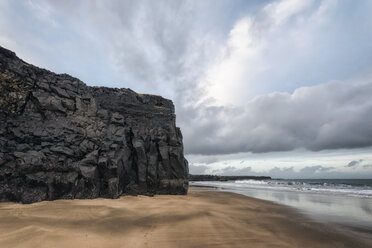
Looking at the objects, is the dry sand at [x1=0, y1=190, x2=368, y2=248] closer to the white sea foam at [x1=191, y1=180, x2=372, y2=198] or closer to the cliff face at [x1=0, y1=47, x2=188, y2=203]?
the cliff face at [x1=0, y1=47, x2=188, y2=203]

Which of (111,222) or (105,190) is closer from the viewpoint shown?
(111,222)

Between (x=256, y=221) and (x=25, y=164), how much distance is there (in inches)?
520

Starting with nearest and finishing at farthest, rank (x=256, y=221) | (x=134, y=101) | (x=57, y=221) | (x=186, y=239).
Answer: (x=186, y=239)
(x=57, y=221)
(x=256, y=221)
(x=134, y=101)

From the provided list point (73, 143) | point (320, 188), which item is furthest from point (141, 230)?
point (320, 188)

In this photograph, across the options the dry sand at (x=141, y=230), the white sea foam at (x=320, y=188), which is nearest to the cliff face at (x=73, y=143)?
the dry sand at (x=141, y=230)

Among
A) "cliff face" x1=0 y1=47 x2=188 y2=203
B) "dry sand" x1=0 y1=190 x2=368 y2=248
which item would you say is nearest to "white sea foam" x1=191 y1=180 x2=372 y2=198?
"dry sand" x1=0 y1=190 x2=368 y2=248

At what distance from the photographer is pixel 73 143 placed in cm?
1284

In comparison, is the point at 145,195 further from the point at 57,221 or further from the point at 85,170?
the point at 57,221

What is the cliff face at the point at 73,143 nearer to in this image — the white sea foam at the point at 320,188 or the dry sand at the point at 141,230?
the dry sand at the point at 141,230

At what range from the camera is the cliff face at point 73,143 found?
10484mm

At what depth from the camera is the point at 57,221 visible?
6.73 metres

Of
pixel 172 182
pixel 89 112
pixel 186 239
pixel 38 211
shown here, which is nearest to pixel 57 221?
pixel 38 211

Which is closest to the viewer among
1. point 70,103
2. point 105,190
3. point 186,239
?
point 186,239

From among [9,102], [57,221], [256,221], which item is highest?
[9,102]
